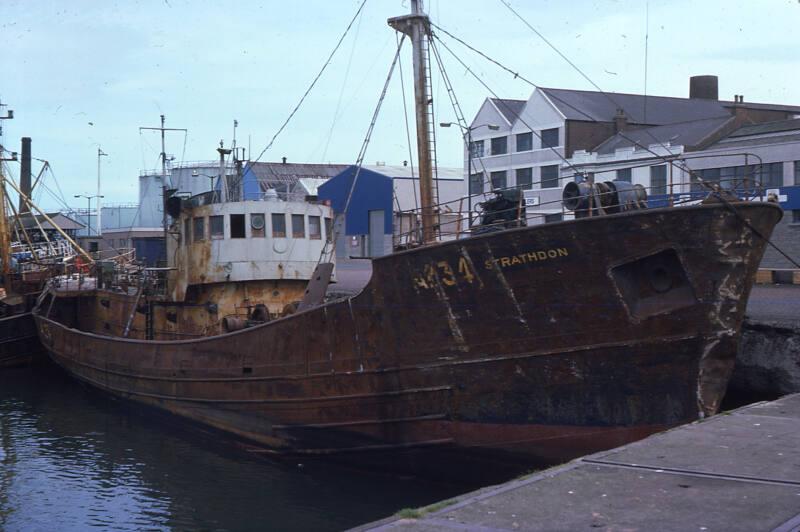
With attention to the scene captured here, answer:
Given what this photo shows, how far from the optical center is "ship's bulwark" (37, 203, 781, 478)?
1112 centimetres

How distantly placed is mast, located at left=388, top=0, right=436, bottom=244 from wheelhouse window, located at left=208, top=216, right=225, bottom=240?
16.4 feet

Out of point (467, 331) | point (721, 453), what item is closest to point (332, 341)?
point (467, 331)

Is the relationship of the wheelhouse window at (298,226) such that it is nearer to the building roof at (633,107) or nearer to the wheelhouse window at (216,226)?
the wheelhouse window at (216,226)

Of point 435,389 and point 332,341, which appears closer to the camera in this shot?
point 435,389

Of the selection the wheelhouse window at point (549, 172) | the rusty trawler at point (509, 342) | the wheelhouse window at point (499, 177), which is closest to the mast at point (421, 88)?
the rusty trawler at point (509, 342)

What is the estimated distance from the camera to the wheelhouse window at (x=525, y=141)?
4297 centimetres

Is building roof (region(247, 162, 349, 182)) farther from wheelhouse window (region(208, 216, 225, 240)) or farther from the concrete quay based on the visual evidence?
the concrete quay

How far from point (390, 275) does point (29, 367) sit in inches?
748

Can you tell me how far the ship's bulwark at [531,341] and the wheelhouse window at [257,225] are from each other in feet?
12.1

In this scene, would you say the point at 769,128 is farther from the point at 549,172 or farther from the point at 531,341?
the point at 531,341

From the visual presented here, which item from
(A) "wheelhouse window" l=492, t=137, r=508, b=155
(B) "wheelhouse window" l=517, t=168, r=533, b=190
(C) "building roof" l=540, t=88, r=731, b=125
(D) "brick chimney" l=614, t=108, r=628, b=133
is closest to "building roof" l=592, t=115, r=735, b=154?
(D) "brick chimney" l=614, t=108, r=628, b=133

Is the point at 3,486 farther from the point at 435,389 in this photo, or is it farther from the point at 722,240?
the point at 722,240

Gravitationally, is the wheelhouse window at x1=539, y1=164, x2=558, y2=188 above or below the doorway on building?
above

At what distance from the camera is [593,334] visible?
11.6m
